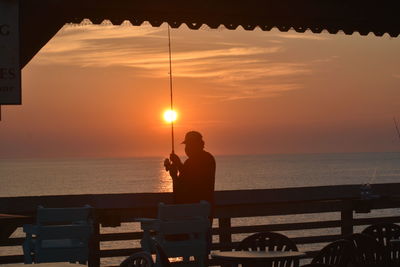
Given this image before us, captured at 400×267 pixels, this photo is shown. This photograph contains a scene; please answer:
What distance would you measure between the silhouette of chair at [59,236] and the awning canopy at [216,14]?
1436 millimetres

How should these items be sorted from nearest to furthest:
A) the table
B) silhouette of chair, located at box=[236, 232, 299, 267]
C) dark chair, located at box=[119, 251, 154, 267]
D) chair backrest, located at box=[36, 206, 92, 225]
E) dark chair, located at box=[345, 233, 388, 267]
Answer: dark chair, located at box=[119, 251, 154, 267] → dark chair, located at box=[345, 233, 388, 267] → the table → silhouette of chair, located at box=[236, 232, 299, 267] → chair backrest, located at box=[36, 206, 92, 225]

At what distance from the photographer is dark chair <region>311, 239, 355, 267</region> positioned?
6.43 metres

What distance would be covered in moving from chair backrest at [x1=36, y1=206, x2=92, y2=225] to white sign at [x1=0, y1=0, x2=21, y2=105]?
1.82 meters

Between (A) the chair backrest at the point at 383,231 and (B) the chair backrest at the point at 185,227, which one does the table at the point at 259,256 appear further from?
(B) the chair backrest at the point at 185,227

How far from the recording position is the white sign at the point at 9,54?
7105 mm

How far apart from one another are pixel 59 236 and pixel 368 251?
2.83 metres

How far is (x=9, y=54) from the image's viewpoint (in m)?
7.14

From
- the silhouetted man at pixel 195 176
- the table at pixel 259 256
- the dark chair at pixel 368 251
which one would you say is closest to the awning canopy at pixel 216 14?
the silhouetted man at pixel 195 176

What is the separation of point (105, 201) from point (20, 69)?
5605 mm

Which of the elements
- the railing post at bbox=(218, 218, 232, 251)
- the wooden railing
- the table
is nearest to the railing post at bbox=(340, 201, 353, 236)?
the wooden railing

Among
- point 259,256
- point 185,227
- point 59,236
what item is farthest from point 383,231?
point 59,236

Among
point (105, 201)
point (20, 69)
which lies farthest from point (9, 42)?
point (105, 201)

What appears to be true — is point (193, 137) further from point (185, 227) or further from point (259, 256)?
point (259, 256)

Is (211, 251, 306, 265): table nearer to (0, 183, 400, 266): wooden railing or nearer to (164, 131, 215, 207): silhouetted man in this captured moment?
(164, 131, 215, 207): silhouetted man
